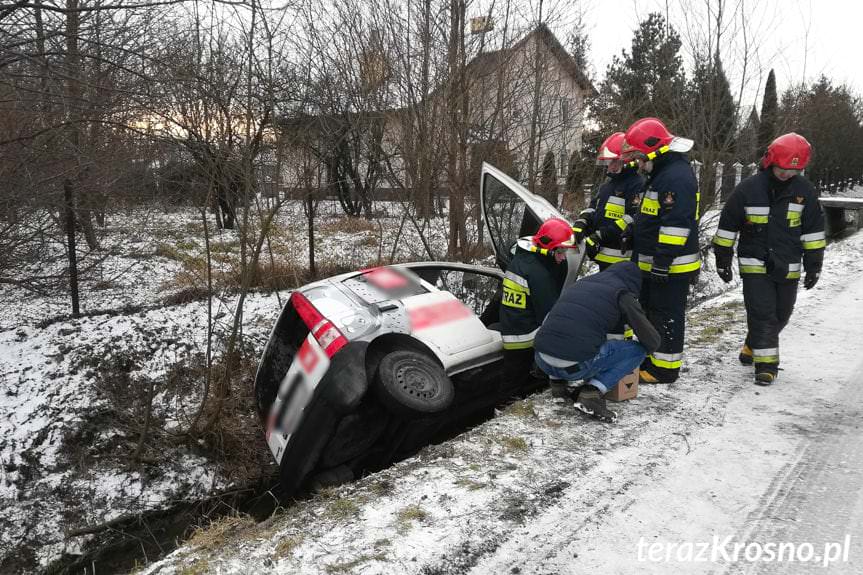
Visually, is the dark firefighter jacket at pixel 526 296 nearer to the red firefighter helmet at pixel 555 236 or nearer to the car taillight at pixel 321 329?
the red firefighter helmet at pixel 555 236

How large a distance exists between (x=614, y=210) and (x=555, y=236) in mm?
1087

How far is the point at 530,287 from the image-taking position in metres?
4.02

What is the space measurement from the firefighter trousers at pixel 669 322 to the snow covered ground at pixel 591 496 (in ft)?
0.56

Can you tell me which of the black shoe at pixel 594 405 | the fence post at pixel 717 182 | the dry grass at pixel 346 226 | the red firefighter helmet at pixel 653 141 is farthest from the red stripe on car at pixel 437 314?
the dry grass at pixel 346 226

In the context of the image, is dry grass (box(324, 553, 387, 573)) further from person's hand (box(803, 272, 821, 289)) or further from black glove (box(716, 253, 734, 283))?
person's hand (box(803, 272, 821, 289))

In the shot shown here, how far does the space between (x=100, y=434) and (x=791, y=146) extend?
5.71m

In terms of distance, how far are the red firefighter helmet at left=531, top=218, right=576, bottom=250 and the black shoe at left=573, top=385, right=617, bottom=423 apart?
1.00 metres

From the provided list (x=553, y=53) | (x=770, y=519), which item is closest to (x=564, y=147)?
(x=553, y=53)

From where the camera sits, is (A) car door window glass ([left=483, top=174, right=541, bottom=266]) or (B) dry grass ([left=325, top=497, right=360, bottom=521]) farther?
(A) car door window glass ([left=483, top=174, right=541, bottom=266])

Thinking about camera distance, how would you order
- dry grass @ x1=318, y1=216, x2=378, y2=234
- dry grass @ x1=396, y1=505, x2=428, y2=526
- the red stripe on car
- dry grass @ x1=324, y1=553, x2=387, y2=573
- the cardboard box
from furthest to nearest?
dry grass @ x1=318, y1=216, x2=378, y2=234, the cardboard box, the red stripe on car, dry grass @ x1=396, y1=505, x2=428, y2=526, dry grass @ x1=324, y1=553, x2=387, y2=573

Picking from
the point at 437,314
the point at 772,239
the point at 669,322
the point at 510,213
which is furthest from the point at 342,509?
the point at 772,239

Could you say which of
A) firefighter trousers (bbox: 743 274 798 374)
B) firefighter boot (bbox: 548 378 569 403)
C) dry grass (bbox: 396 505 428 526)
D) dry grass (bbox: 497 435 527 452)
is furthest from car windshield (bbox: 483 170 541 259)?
dry grass (bbox: 396 505 428 526)

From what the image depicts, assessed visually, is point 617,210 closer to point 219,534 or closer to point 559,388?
point 559,388

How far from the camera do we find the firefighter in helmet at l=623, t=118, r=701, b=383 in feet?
13.0
